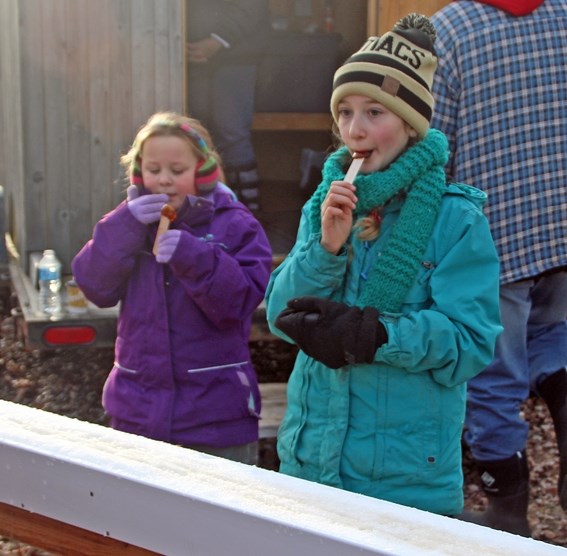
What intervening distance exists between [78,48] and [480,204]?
11.3ft

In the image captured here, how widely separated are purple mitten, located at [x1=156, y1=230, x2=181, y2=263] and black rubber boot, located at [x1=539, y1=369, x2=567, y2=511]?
1.79 metres

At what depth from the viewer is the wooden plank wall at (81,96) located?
5.68m

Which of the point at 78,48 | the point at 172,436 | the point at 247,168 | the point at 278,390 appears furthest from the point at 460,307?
the point at 247,168

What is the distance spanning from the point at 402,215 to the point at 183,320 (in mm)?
998

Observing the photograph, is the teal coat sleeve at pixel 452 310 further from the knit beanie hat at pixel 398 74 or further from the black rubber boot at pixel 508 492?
the black rubber boot at pixel 508 492

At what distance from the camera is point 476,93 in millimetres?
4055

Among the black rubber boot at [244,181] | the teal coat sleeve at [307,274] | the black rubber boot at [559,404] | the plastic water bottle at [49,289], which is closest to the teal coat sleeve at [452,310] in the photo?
the teal coat sleeve at [307,274]

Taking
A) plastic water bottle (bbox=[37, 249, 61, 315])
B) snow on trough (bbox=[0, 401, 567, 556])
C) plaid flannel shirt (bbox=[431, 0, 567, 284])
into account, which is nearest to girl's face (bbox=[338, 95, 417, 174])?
snow on trough (bbox=[0, 401, 567, 556])

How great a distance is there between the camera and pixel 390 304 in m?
2.64

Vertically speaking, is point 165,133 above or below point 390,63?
below

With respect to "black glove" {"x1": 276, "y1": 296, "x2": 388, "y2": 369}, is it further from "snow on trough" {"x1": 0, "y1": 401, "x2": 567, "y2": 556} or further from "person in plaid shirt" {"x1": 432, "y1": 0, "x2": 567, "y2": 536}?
"person in plaid shirt" {"x1": 432, "y1": 0, "x2": 567, "y2": 536}

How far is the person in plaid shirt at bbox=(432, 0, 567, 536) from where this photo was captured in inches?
160

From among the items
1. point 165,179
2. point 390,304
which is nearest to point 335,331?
point 390,304

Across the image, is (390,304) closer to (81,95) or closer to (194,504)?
(194,504)
